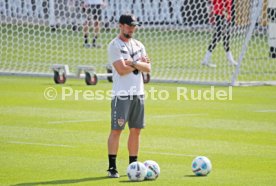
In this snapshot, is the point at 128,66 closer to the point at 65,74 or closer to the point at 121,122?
the point at 121,122

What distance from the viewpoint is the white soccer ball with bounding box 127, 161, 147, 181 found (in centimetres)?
1108

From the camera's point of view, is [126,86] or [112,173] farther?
[126,86]

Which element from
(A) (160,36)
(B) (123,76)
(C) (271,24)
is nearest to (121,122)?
(B) (123,76)

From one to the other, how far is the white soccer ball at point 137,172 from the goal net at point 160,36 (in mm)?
11479

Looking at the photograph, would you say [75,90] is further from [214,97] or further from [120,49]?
→ [120,49]

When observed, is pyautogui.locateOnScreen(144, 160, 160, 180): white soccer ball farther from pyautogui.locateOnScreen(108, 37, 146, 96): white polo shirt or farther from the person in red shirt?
the person in red shirt

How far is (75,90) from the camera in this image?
67.9ft

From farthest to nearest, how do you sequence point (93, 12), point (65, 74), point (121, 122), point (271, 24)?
point (93, 12), point (271, 24), point (65, 74), point (121, 122)

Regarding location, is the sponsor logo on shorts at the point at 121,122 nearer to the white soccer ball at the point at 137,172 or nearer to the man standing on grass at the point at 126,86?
the man standing on grass at the point at 126,86

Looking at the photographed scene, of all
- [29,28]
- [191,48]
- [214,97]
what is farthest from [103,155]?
[191,48]

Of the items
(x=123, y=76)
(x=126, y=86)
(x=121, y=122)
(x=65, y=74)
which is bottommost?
(x=65, y=74)

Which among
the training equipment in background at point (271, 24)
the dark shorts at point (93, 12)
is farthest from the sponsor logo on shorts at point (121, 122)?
the dark shorts at point (93, 12)

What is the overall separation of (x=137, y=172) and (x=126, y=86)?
3.64 feet

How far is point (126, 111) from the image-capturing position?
1158 centimetres
